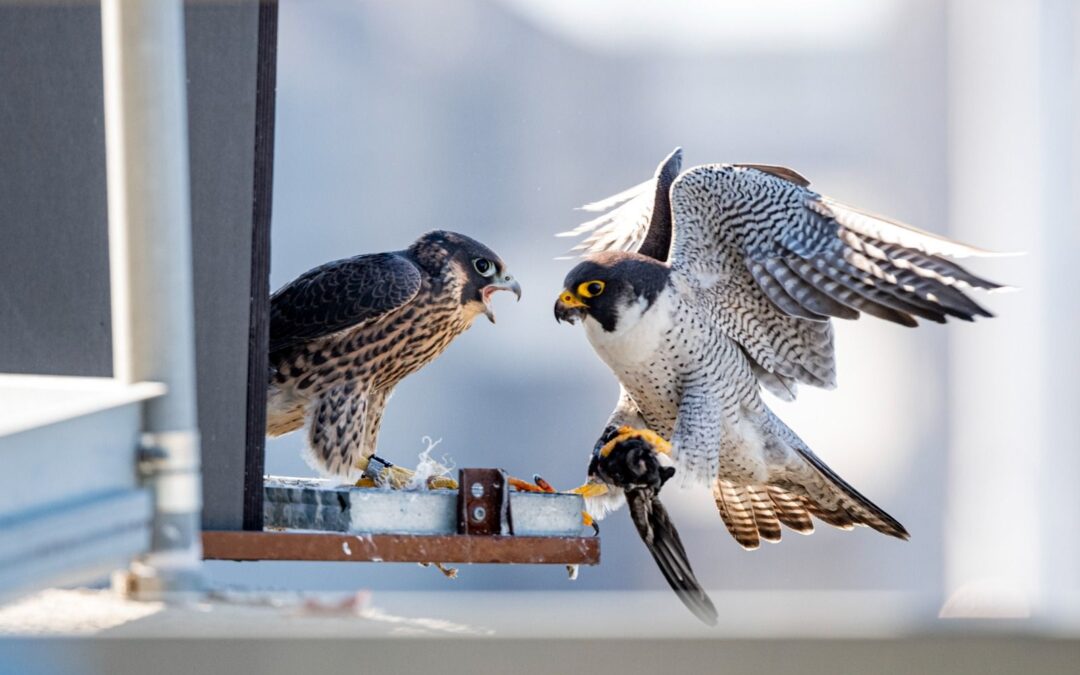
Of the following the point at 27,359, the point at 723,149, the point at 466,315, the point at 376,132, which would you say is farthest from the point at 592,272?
the point at 723,149

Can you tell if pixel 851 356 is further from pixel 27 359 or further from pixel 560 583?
pixel 27 359

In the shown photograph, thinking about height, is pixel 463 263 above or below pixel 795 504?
above

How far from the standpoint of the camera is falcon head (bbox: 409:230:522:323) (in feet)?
8.18

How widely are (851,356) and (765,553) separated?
0.82 meters

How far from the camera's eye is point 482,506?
182 centimetres

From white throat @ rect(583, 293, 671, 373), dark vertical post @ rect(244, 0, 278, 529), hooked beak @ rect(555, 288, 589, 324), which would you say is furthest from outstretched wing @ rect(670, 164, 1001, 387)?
dark vertical post @ rect(244, 0, 278, 529)

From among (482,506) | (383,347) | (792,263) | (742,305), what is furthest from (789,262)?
(482,506)

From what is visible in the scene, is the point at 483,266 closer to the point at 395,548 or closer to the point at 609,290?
the point at 609,290

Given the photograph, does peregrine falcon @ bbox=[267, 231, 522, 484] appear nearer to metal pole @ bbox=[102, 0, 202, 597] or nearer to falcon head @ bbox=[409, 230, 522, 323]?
falcon head @ bbox=[409, 230, 522, 323]

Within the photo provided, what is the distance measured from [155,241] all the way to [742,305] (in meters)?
1.88

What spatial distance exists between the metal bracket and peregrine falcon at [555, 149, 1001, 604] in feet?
2.04

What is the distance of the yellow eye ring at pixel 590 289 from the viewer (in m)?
2.68

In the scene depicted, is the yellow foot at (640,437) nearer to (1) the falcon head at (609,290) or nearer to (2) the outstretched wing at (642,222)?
(1) the falcon head at (609,290)

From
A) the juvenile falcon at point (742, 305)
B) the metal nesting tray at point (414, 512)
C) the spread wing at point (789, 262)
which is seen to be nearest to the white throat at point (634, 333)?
the juvenile falcon at point (742, 305)
